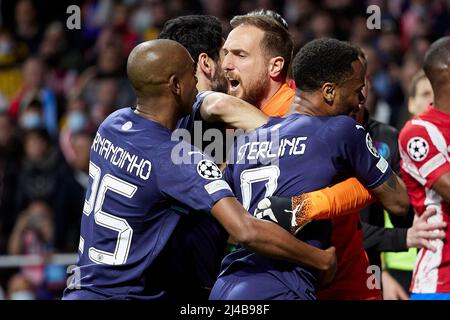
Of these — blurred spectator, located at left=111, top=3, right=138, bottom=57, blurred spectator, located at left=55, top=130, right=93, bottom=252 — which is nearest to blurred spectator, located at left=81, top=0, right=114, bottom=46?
blurred spectator, located at left=111, top=3, right=138, bottom=57

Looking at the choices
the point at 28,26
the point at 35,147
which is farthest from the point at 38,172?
the point at 28,26

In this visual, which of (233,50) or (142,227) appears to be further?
(233,50)

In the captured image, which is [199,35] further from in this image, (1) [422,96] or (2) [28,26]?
(2) [28,26]

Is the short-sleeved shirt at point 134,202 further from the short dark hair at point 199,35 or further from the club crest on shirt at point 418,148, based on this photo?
the club crest on shirt at point 418,148

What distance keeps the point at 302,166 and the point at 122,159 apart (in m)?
0.80

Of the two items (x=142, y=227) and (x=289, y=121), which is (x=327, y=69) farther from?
(x=142, y=227)

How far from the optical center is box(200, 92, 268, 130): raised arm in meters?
4.44

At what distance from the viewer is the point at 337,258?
4.38 metres

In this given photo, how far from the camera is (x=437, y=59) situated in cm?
502

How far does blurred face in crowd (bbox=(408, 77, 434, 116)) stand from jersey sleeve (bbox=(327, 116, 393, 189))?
83.3 inches

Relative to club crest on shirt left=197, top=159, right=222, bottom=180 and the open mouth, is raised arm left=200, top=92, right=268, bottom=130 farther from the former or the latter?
club crest on shirt left=197, top=159, right=222, bottom=180

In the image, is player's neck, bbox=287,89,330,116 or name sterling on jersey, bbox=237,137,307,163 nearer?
name sterling on jersey, bbox=237,137,307,163

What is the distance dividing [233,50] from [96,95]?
5946 millimetres
